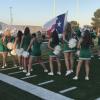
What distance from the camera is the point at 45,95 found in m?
8.38

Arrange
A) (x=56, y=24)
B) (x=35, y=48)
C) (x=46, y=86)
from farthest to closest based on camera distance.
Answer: (x=56, y=24) < (x=35, y=48) < (x=46, y=86)

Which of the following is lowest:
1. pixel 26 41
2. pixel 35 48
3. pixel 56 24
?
pixel 35 48

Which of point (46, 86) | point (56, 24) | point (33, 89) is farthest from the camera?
point (56, 24)

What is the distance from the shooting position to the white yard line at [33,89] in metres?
8.20

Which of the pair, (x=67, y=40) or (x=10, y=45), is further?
(x=10, y=45)

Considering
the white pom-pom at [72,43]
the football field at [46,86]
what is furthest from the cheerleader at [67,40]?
the football field at [46,86]

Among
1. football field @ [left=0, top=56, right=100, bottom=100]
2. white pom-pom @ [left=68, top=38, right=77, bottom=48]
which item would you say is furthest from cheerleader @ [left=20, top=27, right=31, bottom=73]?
white pom-pom @ [left=68, top=38, right=77, bottom=48]

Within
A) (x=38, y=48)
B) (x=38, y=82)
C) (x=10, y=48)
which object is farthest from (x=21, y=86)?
(x=10, y=48)

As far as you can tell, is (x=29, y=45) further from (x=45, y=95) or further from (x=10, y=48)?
(x=45, y=95)

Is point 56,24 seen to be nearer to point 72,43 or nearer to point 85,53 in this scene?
point 72,43

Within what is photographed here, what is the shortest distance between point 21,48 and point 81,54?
2713mm

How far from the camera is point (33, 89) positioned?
9078 mm

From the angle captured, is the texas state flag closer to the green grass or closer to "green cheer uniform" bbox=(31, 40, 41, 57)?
"green cheer uniform" bbox=(31, 40, 41, 57)

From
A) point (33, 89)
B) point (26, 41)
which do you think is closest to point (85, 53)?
point (33, 89)
